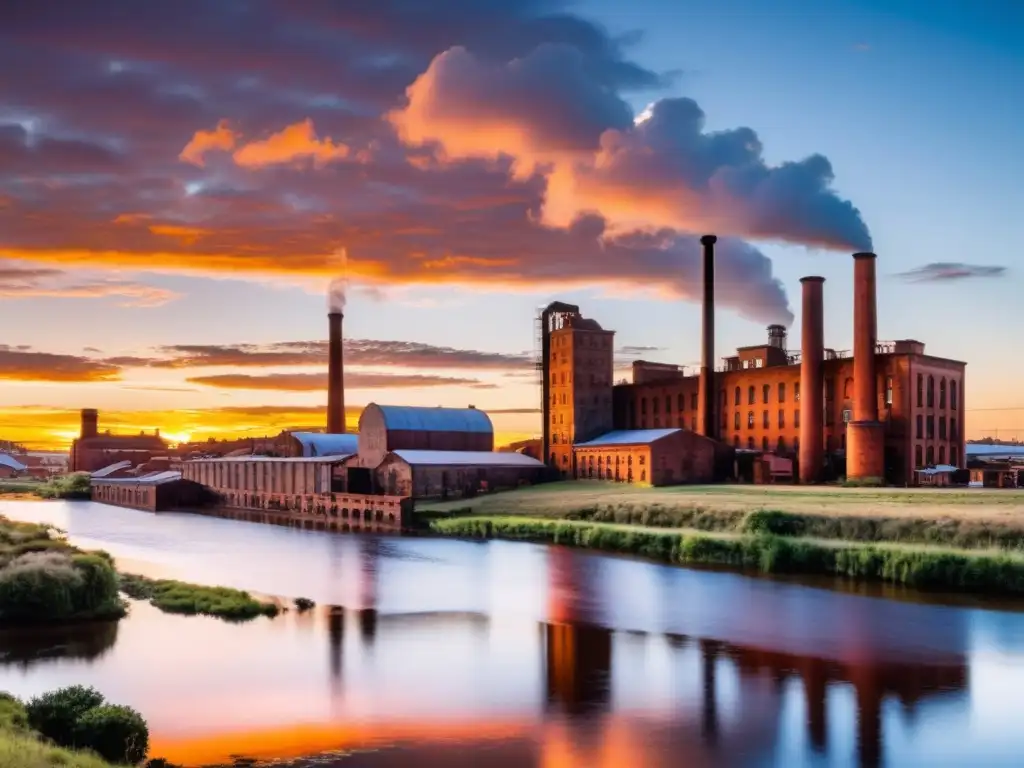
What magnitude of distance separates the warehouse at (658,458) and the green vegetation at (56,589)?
35061mm

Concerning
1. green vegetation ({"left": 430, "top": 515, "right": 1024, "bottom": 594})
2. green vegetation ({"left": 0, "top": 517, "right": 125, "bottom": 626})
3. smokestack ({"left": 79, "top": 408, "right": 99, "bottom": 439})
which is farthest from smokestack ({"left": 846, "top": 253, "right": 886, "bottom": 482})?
smokestack ({"left": 79, "top": 408, "right": 99, "bottom": 439})

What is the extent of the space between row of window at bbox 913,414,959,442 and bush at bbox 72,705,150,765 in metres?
43.0

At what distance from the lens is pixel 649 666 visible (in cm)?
1845

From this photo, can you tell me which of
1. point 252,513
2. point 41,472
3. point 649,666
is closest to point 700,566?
point 649,666

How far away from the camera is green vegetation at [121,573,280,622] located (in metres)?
23.6

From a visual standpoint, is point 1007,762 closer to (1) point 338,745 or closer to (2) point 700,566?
(1) point 338,745

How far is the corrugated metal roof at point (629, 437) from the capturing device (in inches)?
2194

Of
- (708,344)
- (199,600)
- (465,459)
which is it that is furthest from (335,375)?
(199,600)

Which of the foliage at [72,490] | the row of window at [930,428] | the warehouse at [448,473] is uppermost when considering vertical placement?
the row of window at [930,428]

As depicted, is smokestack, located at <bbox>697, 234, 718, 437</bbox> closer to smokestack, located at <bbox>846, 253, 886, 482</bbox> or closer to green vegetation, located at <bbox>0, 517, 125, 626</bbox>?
smokestack, located at <bbox>846, 253, 886, 482</bbox>

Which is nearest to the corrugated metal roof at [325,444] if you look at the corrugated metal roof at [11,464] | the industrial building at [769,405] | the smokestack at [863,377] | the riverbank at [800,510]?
the industrial building at [769,405]

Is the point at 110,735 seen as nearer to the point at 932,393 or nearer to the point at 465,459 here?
the point at 932,393

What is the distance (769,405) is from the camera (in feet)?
185

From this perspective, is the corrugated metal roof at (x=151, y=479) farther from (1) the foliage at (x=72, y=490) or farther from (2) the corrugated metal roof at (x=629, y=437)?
(2) the corrugated metal roof at (x=629, y=437)
